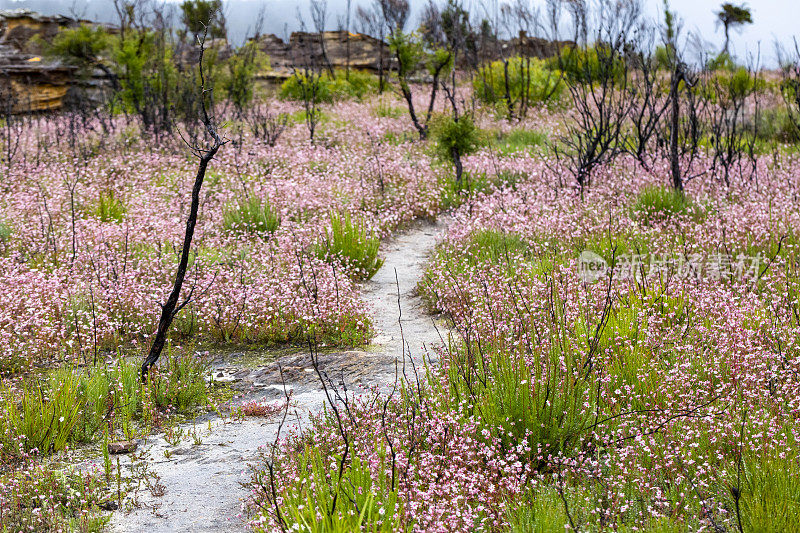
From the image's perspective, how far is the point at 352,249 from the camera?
7.93m

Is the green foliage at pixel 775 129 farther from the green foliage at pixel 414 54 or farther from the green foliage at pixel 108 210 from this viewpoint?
the green foliage at pixel 108 210

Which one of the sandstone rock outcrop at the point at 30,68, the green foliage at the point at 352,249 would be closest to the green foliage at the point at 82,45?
the sandstone rock outcrop at the point at 30,68

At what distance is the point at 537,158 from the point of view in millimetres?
12398

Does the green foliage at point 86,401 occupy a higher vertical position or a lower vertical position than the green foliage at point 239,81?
lower

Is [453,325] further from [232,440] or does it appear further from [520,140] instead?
[520,140]

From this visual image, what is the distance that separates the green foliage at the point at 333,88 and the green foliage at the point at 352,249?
542 inches

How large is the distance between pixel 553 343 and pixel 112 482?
2669 millimetres

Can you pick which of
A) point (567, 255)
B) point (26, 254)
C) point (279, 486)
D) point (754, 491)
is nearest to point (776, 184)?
point (567, 255)

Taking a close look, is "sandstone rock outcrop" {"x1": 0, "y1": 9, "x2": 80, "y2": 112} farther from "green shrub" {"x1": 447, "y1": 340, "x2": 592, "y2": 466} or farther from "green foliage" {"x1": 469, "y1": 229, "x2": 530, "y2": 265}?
"green shrub" {"x1": 447, "y1": 340, "x2": 592, "y2": 466}

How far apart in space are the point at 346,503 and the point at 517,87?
1947cm

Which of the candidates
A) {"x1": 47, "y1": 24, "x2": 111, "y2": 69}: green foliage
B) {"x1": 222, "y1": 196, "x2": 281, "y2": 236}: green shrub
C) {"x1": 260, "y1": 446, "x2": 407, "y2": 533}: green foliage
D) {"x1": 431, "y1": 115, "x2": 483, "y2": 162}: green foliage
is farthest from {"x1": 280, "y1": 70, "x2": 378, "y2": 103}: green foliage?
{"x1": 260, "y1": 446, "x2": 407, "y2": 533}: green foliage

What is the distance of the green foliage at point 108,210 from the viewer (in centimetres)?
920

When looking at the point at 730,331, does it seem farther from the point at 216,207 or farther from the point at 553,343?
the point at 216,207

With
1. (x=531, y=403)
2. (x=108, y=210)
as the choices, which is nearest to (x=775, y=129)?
(x=108, y=210)
